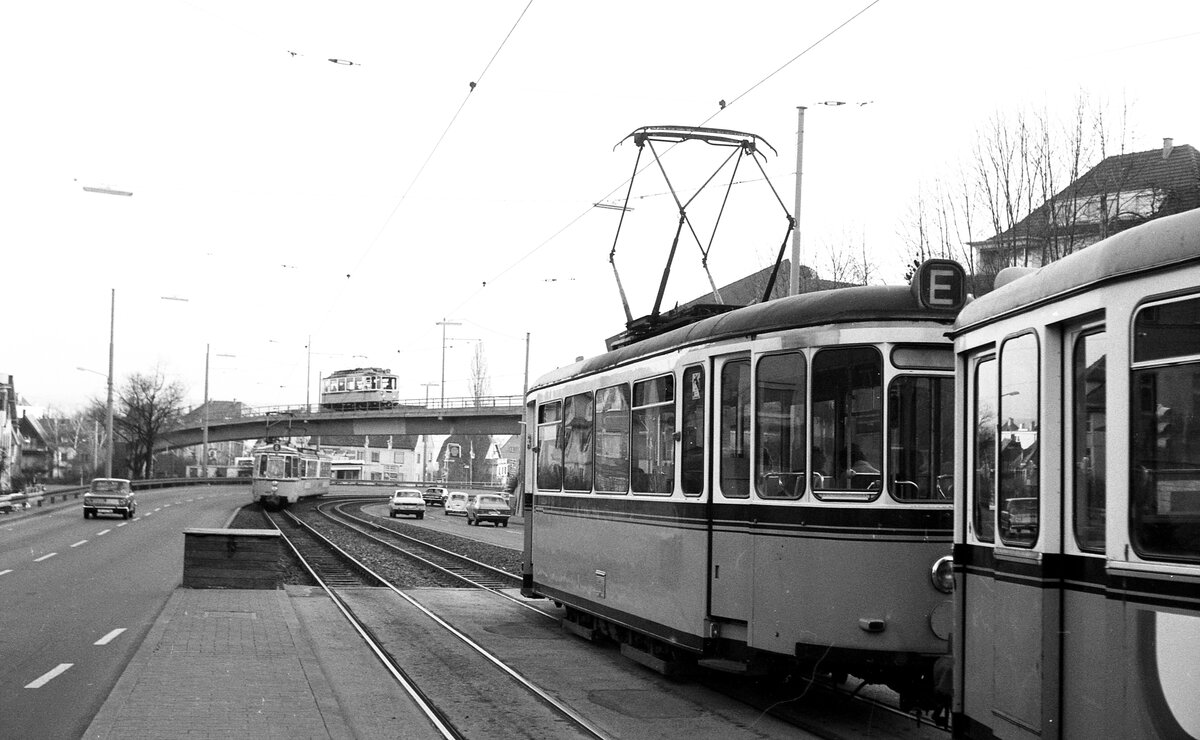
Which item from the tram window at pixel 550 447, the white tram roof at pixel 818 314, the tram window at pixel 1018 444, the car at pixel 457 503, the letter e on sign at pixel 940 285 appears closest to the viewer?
the tram window at pixel 1018 444

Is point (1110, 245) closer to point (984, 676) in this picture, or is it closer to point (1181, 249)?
point (1181, 249)

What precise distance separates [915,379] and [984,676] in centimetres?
277

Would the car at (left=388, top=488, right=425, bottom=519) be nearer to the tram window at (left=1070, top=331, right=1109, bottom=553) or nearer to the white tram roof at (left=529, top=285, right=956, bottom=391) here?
the white tram roof at (left=529, top=285, right=956, bottom=391)

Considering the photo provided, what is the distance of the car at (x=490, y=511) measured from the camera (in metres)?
51.1

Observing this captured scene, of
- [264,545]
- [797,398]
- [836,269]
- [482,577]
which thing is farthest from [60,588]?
[836,269]

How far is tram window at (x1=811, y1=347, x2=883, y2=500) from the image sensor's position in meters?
8.73

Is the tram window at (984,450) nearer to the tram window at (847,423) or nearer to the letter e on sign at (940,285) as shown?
the letter e on sign at (940,285)

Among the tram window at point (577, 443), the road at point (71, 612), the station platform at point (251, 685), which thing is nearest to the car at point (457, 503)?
the road at point (71, 612)

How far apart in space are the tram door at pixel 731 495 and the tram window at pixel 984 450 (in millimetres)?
2776

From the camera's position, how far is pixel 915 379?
8719 mm

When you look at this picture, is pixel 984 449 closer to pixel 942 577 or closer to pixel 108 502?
pixel 942 577

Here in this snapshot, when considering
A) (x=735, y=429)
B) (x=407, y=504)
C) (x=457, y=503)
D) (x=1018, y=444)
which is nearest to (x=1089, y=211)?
(x=735, y=429)

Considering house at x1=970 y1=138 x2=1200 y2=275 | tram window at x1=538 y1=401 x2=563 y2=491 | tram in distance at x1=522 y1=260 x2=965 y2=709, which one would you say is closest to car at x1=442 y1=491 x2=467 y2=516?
house at x1=970 y1=138 x2=1200 y2=275

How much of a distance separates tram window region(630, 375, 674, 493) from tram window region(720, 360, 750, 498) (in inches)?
34.6
